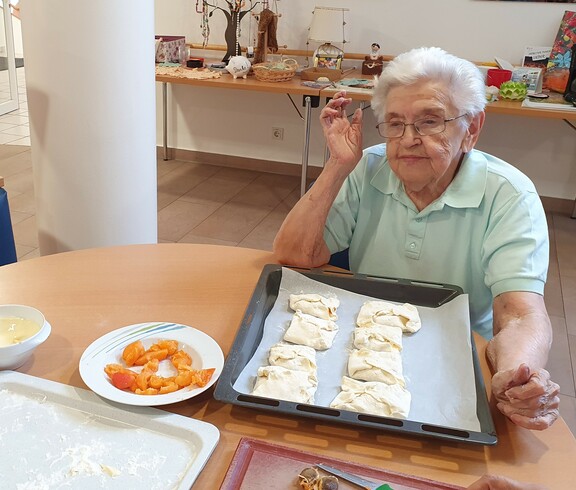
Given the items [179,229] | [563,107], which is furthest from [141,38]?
[563,107]

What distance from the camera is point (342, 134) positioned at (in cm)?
155

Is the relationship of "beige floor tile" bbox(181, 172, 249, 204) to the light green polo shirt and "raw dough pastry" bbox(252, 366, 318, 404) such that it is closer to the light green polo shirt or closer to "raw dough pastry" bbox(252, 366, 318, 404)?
the light green polo shirt

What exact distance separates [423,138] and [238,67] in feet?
8.42

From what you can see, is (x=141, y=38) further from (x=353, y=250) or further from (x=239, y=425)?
(x=239, y=425)

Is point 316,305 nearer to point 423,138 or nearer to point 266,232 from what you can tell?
point 423,138

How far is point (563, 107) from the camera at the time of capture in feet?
10.7

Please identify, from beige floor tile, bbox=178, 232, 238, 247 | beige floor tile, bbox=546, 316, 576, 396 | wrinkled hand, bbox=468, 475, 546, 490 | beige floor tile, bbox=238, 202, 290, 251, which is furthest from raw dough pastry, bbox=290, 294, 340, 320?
beige floor tile, bbox=178, 232, 238, 247

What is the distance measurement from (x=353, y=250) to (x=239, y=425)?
795mm

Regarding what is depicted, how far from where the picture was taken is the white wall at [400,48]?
152 inches

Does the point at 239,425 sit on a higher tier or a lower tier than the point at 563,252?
higher

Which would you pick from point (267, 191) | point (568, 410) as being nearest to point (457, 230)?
point (568, 410)

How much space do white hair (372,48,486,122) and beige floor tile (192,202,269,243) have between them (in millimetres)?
2190

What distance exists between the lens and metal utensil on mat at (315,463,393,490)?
32.4 inches

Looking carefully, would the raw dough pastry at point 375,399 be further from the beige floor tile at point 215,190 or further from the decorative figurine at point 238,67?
the beige floor tile at point 215,190
